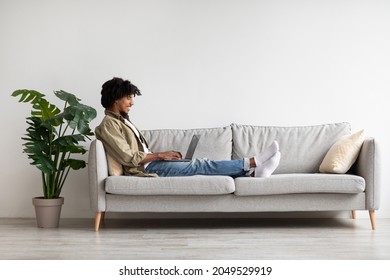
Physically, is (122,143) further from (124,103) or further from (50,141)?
(50,141)

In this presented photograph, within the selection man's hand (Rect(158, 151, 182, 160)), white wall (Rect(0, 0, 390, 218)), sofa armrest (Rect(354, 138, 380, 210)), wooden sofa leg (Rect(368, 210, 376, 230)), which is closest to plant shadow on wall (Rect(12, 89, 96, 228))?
white wall (Rect(0, 0, 390, 218))

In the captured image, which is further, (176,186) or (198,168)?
(198,168)

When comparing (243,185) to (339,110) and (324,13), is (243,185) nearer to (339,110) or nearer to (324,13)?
(339,110)

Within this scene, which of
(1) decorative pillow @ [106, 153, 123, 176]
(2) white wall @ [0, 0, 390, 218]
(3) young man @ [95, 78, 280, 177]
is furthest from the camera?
(2) white wall @ [0, 0, 390, 218]

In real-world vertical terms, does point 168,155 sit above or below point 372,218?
above

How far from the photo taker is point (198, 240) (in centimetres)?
385

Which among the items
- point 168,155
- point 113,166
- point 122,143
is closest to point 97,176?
point 113,166

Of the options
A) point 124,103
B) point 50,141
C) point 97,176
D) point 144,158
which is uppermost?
point 124,103

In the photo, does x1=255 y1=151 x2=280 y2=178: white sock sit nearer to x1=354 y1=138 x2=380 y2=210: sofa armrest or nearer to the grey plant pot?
x1=354 y1=138 x2=380 y2=210: sofa armrest

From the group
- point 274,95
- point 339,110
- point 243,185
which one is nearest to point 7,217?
point 243,185

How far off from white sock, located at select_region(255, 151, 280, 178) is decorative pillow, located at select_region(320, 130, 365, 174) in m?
0.50

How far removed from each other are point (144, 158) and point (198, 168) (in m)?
0.42

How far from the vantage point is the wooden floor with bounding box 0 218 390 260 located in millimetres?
3332
